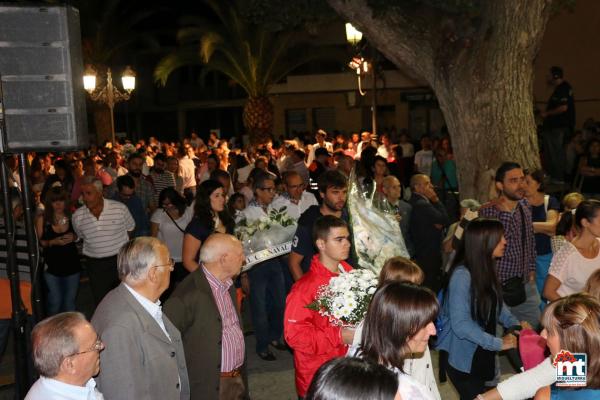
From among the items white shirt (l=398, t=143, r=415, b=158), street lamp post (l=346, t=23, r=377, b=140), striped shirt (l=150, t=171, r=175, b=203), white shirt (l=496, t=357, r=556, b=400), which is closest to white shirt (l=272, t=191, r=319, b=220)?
white shirt (l=496, t=357, r=556, b=400)

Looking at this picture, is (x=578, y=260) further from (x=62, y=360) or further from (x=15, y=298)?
(x=15, y=298)

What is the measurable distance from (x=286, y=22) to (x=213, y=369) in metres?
7.43

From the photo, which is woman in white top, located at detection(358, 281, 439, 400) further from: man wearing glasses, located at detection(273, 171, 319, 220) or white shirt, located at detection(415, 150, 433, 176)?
white shirt, located at detection(415, 150, 433, 176)

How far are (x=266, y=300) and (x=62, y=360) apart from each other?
4460 mm

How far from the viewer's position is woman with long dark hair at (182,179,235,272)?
665cm

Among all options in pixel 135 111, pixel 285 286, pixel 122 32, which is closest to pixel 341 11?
pixel 285 286

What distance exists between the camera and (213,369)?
4684 mm

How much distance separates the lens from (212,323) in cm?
470

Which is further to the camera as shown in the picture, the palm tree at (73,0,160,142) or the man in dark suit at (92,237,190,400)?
the palm tree at (73,0,160,142)

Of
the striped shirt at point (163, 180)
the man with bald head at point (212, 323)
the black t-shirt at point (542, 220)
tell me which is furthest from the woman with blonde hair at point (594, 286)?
the striped shirt at point (163, 180)

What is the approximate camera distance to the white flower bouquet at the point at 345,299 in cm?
421

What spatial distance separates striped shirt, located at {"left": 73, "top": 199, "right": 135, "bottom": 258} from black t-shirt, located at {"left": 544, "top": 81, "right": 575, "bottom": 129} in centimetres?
874

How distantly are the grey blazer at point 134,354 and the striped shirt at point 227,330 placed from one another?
59 centimetres

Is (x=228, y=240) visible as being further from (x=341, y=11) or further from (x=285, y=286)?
(x=341, y=11)
